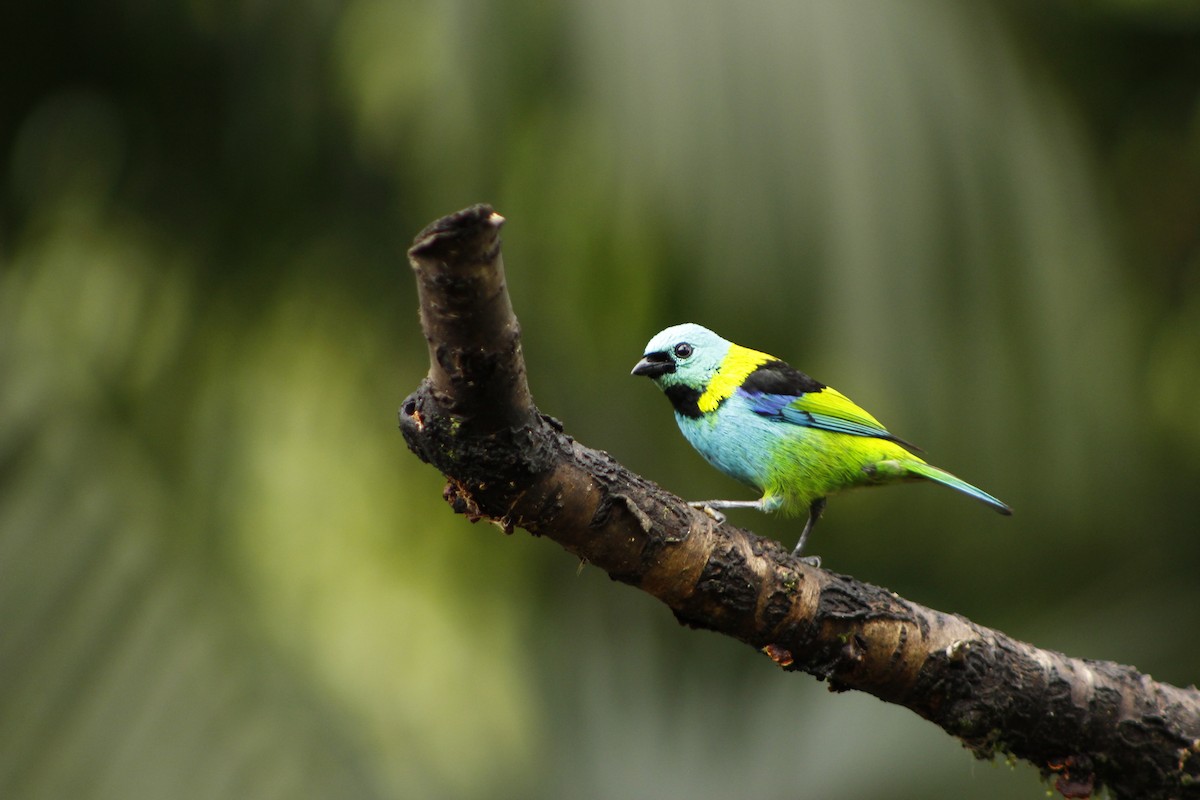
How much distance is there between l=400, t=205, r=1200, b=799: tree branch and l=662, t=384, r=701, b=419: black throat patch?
4.44 ft

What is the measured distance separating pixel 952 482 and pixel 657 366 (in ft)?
4.04

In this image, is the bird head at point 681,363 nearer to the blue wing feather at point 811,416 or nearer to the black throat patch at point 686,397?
the black throat patch at point 686,397

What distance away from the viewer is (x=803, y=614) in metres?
3.22

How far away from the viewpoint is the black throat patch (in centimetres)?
458

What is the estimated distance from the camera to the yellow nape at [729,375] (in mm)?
4543

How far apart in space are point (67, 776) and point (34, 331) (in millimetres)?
2196

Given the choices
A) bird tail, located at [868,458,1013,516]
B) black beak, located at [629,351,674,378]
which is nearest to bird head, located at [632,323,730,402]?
black beak, located at [629,351,674,378]

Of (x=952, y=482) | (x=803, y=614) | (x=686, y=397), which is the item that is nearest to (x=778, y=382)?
(x=686, y=397)

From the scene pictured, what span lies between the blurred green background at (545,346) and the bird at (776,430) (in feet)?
0.93

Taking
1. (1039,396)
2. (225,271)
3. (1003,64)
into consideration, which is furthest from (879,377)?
(225,271)

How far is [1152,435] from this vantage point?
23.0 ft

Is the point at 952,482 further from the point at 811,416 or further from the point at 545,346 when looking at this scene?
the point at 545,346

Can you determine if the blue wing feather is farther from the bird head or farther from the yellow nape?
the bird head

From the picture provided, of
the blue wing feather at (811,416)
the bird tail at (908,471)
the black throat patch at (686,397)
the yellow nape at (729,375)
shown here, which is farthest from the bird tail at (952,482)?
the black throat patch at (686,397)
